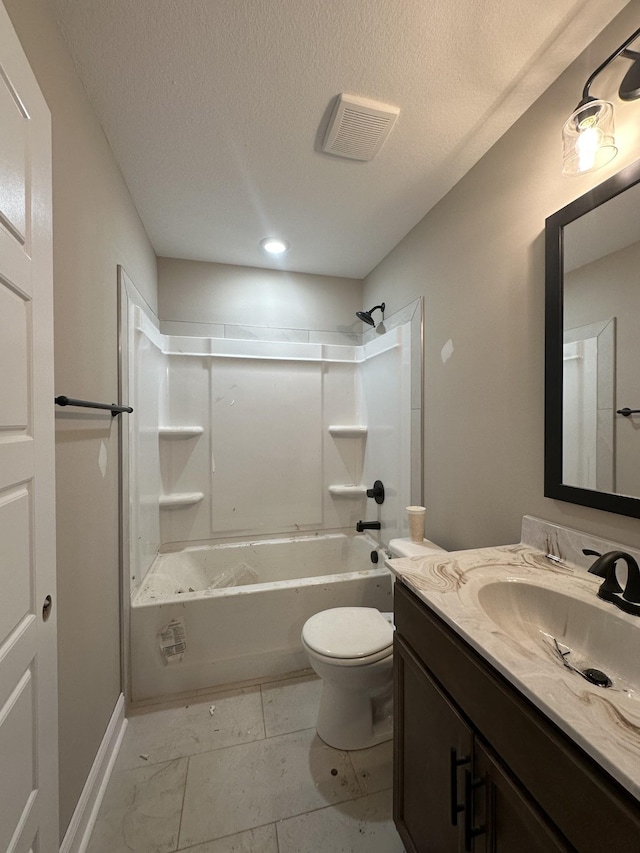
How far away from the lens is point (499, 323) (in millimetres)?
1373

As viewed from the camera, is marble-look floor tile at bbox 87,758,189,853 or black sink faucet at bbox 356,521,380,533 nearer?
marble-look floor tile at bbox 87,758,189,853

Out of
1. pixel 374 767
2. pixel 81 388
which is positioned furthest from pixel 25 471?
pixel 374 767

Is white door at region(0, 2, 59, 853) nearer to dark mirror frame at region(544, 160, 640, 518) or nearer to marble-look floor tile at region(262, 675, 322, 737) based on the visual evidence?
marble-look floor tile at region(262, 675, 322, 737)

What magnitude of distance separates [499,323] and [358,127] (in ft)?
3.10

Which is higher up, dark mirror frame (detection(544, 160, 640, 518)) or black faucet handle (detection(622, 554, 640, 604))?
dark mirror frame (detection(544, 160, 640, 518))

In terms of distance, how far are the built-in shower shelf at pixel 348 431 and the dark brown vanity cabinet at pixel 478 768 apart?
1.69m

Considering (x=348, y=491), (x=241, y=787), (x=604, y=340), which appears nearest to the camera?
(x=604, y=340)

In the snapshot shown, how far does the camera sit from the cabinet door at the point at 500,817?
1.82ft

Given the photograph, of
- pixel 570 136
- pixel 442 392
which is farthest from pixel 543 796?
pixel 570 136

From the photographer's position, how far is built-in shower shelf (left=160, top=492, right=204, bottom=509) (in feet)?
7.67

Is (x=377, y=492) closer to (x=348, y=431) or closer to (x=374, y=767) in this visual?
(x=348, y=431)

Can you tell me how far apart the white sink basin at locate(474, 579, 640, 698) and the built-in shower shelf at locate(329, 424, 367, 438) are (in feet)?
5.88

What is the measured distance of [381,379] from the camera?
7.86ft

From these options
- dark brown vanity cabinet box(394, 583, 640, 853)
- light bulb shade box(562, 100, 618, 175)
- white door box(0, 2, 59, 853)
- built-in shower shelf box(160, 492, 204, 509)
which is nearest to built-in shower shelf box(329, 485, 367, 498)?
built-in shower shelf box(160, 492, 204, 509)
